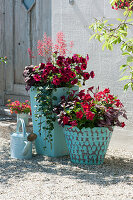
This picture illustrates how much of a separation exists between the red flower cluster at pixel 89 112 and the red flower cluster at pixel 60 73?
0.23 m

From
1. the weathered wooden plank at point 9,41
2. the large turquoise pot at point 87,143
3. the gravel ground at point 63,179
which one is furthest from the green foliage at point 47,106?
the weathered wooden plank at point 9,41

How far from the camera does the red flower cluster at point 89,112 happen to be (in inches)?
150

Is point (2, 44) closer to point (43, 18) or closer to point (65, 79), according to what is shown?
point (43, 18)

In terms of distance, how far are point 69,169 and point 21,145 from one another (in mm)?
619

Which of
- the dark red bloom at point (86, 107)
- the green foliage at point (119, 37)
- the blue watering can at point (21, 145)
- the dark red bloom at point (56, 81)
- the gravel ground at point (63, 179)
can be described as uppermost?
the green foliage at point (119, 37)

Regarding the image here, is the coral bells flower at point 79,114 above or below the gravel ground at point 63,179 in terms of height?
above

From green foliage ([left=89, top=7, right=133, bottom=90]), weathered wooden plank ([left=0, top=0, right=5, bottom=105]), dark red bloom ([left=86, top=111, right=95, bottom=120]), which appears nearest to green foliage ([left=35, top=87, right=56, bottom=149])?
dark red bloom ([left=86, top=111, right=95, bottom=120])

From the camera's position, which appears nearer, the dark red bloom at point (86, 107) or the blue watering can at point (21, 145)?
the dark red bloom at point (86, 107)

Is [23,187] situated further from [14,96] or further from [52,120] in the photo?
[14,96]

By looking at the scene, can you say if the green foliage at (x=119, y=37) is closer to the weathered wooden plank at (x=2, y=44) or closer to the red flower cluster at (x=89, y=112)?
the red flower cluster at (x=89, y=112)

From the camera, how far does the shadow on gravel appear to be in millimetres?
3568

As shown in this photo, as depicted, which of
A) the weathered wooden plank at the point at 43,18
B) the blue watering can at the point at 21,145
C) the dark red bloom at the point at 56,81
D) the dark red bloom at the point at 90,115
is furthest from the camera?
the weathered wooden plank at the point at 43,18

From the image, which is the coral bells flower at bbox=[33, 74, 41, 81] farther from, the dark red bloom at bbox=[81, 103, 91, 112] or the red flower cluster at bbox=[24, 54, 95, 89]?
the dark red bloom at bbox=[81, 103, 91, 112]

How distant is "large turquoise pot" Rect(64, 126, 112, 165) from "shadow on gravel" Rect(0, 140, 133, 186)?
0.08 meters
